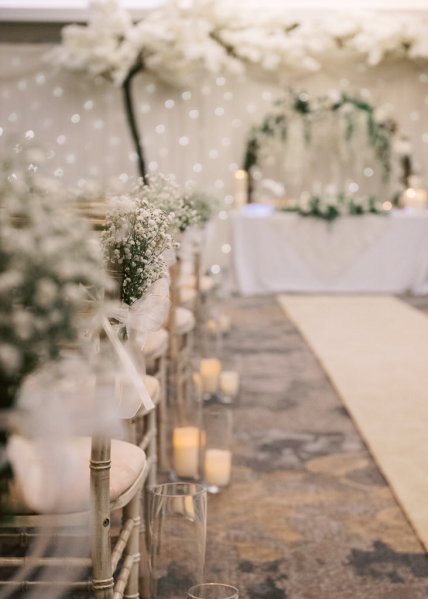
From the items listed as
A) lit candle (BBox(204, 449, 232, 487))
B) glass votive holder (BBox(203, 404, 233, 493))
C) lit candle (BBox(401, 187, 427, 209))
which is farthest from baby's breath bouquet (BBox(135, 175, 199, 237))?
lit candle (BBox(401, 187, 427, 209))

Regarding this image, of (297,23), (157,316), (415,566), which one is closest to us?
(157,316)

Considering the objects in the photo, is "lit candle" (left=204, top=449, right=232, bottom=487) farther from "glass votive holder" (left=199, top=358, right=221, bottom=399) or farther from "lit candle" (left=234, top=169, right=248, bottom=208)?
"lit candle" (left=234, top=169, right=248, bottom=208)

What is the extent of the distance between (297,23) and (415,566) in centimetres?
762

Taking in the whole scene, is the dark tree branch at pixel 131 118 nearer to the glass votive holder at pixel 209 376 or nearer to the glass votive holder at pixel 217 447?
the glass votive holder at pixel 209 376

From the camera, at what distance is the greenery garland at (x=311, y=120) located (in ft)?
29.3

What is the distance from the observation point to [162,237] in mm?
1698

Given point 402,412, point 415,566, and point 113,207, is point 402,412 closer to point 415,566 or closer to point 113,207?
point 415,566

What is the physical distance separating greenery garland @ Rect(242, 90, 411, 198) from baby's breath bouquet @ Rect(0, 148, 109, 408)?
26.6 ft

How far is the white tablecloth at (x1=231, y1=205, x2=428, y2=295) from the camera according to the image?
823 centimetres

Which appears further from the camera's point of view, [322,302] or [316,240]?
[316,240]

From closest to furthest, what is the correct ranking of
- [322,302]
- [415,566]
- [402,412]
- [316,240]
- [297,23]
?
[415,566] → [402,412] → [322,302] → [316,240] → [297,23]

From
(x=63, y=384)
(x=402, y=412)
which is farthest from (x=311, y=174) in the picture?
(x=63, y=384)

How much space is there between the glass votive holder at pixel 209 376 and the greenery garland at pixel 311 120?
5199 mm

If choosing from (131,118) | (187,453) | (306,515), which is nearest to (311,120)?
(131,118)
